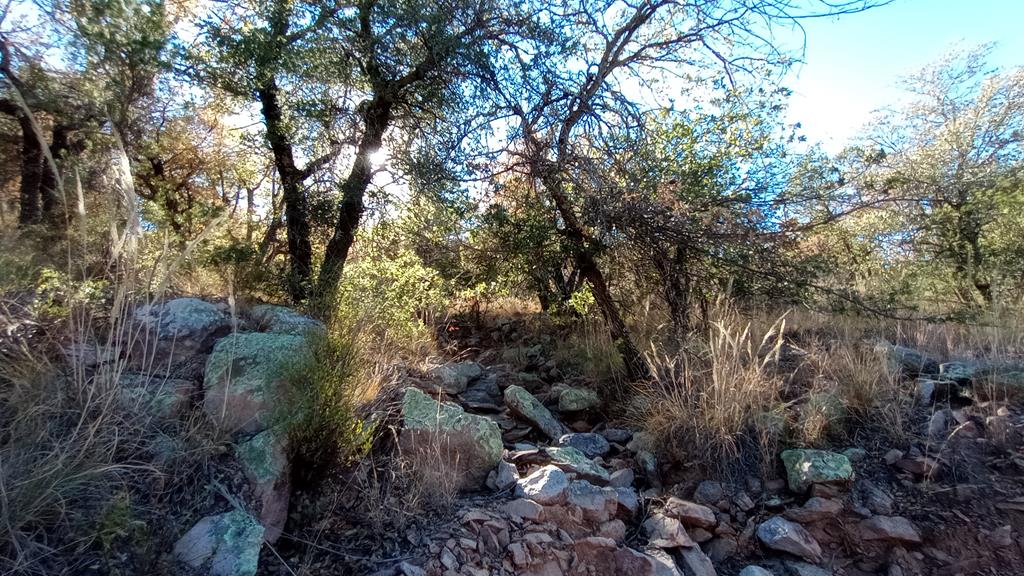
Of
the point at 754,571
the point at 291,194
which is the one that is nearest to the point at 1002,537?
the point at 754,571

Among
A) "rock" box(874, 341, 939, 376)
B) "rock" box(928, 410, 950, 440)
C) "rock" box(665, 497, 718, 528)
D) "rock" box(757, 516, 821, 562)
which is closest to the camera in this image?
"rock" box(757, 516, 821, 562)

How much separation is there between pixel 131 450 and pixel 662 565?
263cm

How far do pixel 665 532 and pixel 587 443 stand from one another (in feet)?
3.33

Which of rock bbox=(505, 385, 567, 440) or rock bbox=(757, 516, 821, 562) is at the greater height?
rock bbox=(505, 385, 567, 440)

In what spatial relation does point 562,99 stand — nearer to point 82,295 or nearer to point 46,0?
point 82,295

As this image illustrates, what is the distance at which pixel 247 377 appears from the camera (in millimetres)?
3016

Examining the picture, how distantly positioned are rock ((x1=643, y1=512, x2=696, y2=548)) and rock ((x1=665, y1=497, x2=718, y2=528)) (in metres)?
0.08

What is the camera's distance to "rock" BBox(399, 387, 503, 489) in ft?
9.89

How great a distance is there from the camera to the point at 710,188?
477 cm

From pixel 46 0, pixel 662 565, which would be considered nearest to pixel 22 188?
pixel 46 0

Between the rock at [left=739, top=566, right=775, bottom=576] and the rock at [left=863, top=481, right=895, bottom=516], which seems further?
the rock at [left=863, top=481, right=895, bottom=516]

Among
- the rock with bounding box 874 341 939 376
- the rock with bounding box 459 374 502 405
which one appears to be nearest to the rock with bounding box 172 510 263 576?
the rock with bounding box 459 374 502 405

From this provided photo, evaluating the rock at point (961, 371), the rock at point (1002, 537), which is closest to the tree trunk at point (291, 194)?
the rock at point (1002, 537)

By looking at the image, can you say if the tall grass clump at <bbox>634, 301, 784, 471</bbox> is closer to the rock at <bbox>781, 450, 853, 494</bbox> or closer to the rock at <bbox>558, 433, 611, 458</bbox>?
the rock at <bbox>781, 450, 853, 494</bbox>
